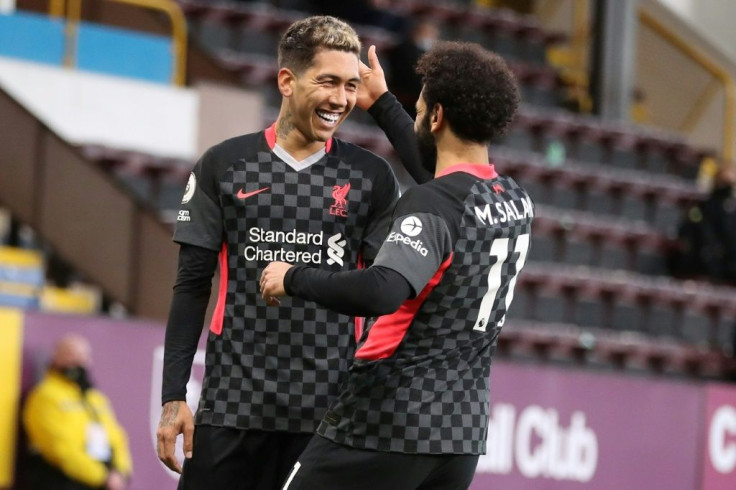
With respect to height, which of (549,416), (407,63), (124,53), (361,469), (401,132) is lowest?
(549,416)

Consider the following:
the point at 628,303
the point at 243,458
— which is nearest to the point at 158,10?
the point at 628,303

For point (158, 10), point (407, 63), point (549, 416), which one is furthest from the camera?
point (407, 63)

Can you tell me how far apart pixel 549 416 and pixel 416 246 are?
5.81m

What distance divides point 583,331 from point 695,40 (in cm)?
616

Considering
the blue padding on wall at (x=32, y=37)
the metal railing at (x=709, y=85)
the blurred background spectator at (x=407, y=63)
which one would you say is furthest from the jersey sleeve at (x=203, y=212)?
the metal railing at (x=709, y=85)

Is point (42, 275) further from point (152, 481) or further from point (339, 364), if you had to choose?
point (339, 364)

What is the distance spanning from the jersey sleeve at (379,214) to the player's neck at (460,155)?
32cm

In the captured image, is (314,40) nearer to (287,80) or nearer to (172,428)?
(287,80)

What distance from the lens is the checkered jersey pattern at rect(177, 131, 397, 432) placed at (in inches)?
139

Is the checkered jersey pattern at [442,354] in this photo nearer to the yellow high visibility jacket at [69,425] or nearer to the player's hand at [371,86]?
the player's hand at [371,86]

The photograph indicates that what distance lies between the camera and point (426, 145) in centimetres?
343

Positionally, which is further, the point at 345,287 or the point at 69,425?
the point at 69,425

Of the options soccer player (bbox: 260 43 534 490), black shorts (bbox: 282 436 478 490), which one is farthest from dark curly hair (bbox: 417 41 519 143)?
black shorts (bbox: 282 436 478 490)

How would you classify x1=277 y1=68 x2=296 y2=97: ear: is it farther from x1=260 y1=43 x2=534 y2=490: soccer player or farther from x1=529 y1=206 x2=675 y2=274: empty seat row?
x1=529 y1=206 x2=675 y2=274: empty seat row
